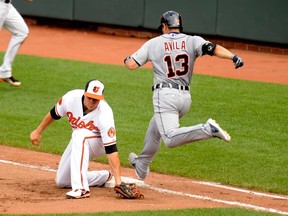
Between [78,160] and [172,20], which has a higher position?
[172,20]

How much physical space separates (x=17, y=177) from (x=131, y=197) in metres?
1.61

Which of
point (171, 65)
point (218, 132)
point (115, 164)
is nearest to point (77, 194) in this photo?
point (115, 164)

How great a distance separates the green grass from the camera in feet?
35.1

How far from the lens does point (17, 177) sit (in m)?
10.0

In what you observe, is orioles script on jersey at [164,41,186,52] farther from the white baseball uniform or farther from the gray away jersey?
the white baseball uniform

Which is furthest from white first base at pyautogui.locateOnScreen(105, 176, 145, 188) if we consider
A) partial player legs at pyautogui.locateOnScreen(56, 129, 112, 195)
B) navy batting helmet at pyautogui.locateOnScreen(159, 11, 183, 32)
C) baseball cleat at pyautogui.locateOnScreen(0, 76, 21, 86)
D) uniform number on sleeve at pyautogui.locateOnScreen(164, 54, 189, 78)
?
baseball cleat at pyautogui.locateOnScreen(0, 76, 21, 86)

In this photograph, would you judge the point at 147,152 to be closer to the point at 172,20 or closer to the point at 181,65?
the point at 181,65

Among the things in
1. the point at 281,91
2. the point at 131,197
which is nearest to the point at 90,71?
the point at 281,91

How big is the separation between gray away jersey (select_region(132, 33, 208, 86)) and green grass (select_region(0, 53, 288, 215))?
1444 millimetres

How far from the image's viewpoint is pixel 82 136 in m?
9.17

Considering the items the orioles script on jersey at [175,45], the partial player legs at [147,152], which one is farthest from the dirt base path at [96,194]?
the orioles script on jersey at [175,45]

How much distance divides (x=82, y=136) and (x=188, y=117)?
168 inches

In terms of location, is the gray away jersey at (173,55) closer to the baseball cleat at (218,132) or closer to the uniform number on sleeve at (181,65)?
the uniform number on sleeve at (181,65)

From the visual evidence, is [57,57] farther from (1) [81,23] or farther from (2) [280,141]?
(2) [280,141]
